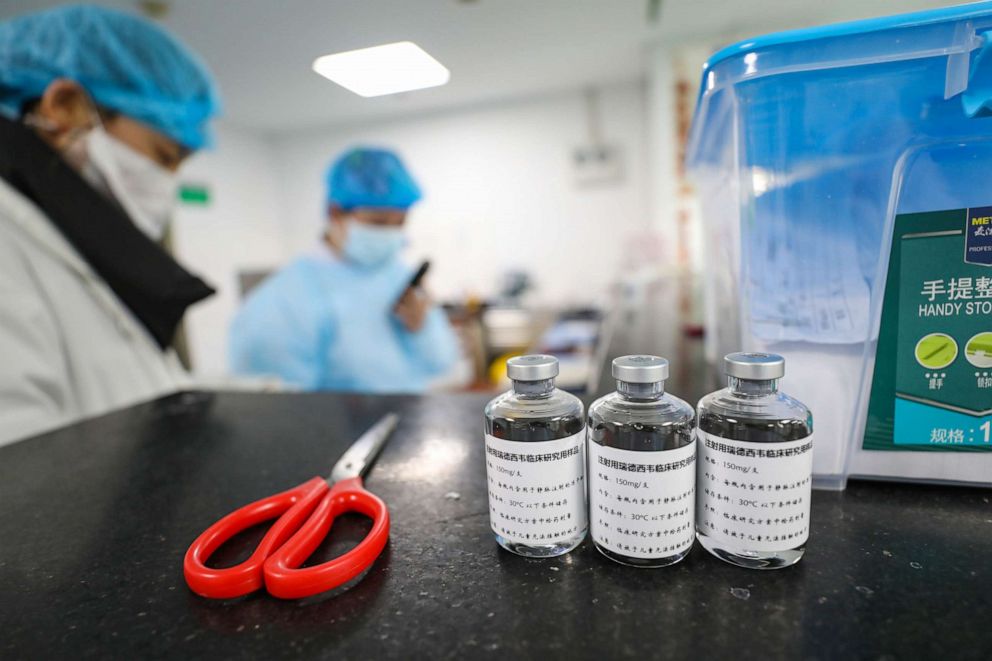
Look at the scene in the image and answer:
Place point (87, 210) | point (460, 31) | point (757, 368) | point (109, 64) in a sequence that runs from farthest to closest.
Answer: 1. point (109, 64)
2. point (87, 210)
3. point (460, 31)
4. point (757, 368)

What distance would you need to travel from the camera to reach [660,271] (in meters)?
2.59

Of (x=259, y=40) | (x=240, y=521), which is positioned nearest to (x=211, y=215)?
(x=259, y=40)

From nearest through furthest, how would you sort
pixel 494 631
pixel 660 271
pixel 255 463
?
pixel 494 631 → pixel 255 463 → pixel 660 271

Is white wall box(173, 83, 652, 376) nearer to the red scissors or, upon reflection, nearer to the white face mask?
the white face mask

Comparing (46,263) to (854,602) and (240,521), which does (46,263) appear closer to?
(240,521)

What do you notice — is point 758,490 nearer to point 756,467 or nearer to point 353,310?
point 756,467

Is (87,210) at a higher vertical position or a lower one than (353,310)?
higher

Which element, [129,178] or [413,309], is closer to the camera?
[129,178]

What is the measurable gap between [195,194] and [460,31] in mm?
3799

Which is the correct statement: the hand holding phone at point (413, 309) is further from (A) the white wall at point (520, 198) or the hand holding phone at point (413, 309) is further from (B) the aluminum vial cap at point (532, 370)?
(A) the white wall at point (520, 198)

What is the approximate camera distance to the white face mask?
2.95 feet

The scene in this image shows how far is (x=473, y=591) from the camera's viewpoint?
0.90ft

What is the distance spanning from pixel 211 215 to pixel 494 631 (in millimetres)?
4133

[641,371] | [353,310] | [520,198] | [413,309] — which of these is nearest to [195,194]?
[520,198]
